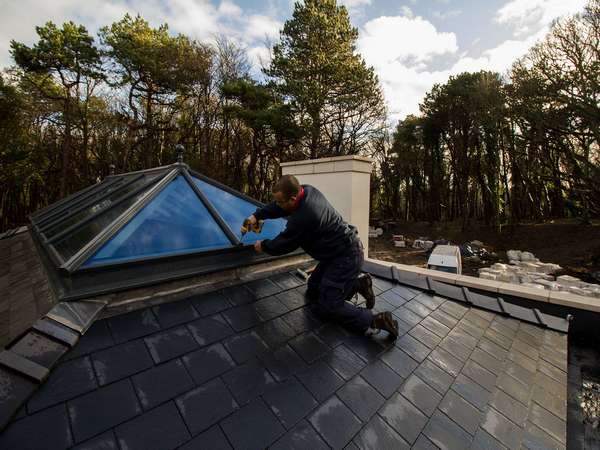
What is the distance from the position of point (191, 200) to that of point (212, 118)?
21.1m

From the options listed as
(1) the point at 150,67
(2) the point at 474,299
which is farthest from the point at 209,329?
(1) the point at 150,67

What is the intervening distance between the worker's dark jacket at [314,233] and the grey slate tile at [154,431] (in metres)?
1.46

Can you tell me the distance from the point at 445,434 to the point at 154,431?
5.04 feet

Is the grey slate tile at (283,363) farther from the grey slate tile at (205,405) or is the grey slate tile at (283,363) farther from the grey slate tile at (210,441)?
the grey slate tile at (210,441)

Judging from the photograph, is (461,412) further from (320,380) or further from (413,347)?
(320,380)

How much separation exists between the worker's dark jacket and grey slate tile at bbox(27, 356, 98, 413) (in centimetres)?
149

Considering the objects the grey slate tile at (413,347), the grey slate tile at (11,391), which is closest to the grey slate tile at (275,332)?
the grey slate tile at (413,347)

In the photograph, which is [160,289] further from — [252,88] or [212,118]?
[212,118]

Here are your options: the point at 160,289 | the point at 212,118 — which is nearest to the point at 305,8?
the point at 212,118

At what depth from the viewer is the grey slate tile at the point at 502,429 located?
173 centimetres

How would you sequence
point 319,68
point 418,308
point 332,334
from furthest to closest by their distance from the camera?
point 319,68 → point 418,308 → point 332,334

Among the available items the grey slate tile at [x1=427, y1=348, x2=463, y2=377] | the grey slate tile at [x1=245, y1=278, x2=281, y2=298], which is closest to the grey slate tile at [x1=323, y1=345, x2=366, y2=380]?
the grey slate tile at [x1=427, y1=348, x2=463, y2=377]

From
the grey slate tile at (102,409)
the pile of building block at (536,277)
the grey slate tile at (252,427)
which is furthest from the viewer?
the pile of building block at (536,277)

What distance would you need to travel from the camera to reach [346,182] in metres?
5.32
